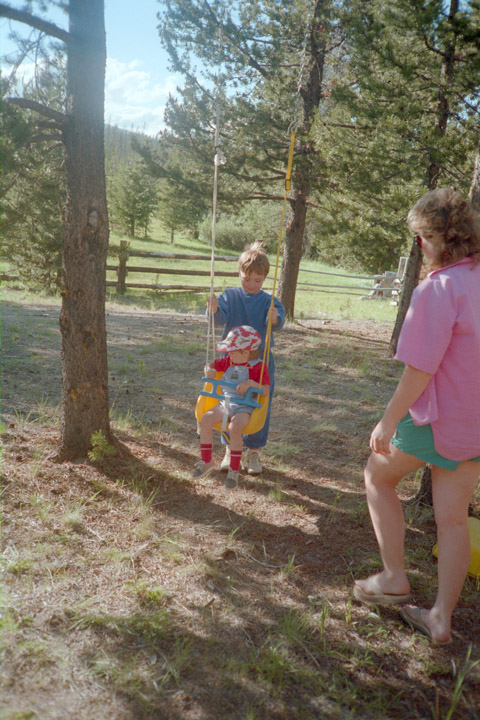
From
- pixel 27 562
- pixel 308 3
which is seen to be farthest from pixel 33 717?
pixel 308 3

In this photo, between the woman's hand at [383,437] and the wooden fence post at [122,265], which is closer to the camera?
the woman's hand at [383,437]

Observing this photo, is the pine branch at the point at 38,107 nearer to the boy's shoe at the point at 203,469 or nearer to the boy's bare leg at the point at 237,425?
the boy's bare leg at the point at 237,425

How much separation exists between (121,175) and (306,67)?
23.7 m

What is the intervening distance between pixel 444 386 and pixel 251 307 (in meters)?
1.80

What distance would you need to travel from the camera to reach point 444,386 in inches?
78.3

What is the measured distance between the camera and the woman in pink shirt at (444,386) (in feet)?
6.22

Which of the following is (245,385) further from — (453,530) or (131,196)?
(131,196)

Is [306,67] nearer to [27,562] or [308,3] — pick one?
[308,3]

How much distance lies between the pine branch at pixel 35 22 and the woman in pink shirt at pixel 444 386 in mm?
2264

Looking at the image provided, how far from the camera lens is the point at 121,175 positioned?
30328 mm

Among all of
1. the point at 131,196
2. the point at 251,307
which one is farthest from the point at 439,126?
the point at 131,196

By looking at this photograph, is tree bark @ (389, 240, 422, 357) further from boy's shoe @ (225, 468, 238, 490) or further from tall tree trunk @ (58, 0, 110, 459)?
tall tree trunk @ (58, 0, 110, 459)

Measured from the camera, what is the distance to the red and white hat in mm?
3248

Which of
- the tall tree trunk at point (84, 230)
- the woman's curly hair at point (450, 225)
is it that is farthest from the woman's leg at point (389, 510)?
the tall tree trunk at point (84, 230)
